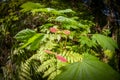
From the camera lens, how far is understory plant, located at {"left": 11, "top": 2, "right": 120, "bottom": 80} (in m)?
1.21

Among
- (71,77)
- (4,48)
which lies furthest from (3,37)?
(71,77)

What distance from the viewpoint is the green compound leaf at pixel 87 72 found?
1.15 meters

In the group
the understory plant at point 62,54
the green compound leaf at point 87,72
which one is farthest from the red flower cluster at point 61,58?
the green compound leaf at point 87,72

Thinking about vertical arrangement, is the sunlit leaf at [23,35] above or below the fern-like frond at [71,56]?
above

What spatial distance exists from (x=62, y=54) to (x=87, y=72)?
35 centimetres

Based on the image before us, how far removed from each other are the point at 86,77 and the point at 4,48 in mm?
1222

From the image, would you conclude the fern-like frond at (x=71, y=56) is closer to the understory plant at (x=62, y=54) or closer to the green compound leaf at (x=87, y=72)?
the understory plant at (x=62, y=54)

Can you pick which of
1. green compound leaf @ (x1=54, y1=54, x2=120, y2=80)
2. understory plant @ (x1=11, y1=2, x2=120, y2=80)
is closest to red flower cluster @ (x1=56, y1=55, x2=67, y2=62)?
understory plant @ (x1=11, y1=2, x2=120, y2=80)

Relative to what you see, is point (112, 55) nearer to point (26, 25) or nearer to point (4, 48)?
point (26, 25)

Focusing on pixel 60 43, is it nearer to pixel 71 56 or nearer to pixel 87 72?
pixel 71 56

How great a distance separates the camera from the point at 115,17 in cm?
201

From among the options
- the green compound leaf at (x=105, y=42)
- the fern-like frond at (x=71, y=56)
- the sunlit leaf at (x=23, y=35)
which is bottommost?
the fern-like frond at (x=71, y=56)

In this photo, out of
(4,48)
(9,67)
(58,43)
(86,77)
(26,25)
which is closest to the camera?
(86,77)

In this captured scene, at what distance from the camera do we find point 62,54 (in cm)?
148
